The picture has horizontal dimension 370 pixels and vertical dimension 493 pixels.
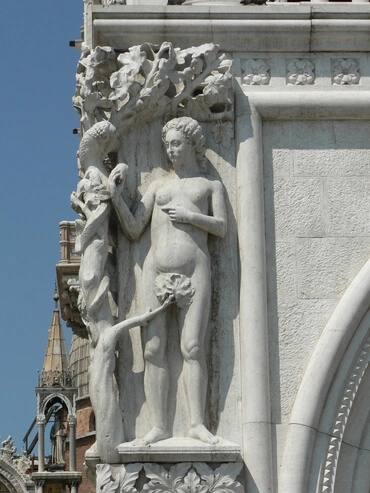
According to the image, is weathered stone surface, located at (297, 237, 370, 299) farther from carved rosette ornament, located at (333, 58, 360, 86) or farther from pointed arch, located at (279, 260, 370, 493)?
carved rosette ornament, located at (333, 58, 360, 86)

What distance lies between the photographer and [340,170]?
17656mm

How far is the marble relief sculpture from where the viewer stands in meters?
16.7

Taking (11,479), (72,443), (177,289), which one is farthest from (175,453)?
(11,479)

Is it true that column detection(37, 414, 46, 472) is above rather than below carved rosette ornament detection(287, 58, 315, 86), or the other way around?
above

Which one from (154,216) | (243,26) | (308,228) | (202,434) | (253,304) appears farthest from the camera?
(243,26)

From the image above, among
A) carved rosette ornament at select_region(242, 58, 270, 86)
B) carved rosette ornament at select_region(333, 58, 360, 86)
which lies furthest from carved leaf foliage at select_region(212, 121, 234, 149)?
carved rosette ornament at select_region(333, 58, 360, 86)

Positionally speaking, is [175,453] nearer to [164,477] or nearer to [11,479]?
[164,477]

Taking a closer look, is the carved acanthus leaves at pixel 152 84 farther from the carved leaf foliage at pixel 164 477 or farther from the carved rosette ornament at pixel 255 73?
the carved leaf foliage at pixel 164 477

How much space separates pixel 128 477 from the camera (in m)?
16.4

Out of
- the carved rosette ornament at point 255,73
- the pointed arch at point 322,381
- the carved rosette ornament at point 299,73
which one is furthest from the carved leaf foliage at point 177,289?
the carved rosette ornament at point 299,73

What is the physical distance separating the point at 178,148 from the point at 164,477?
9.89 feet

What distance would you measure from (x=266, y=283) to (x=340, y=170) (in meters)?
1.33

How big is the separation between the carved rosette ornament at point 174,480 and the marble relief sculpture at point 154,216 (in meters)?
0.20

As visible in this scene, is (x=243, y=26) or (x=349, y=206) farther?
(x=243, y=26)
